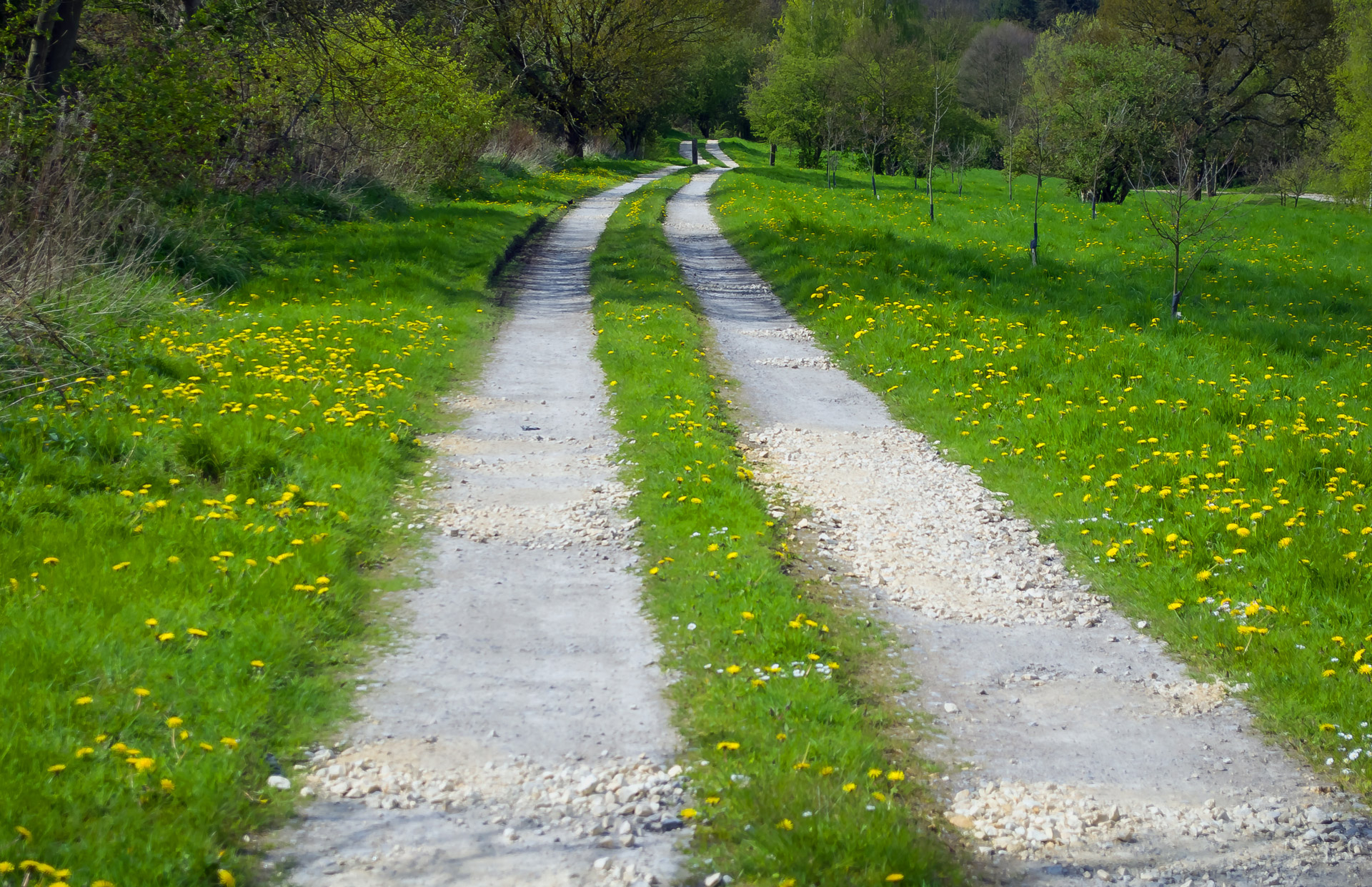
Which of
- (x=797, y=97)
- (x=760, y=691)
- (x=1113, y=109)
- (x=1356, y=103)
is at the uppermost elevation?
(x=797, y=97)

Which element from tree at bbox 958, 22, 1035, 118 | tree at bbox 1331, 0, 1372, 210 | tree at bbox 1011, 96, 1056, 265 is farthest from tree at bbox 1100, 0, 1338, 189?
tree at bbox 958, 22, 1035, 118

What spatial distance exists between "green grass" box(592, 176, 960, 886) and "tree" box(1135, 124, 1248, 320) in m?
9.81

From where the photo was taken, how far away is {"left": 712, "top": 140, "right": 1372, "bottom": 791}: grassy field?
525 centimetres

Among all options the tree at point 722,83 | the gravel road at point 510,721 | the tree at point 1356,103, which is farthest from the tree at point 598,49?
the gravel road at point 510,721

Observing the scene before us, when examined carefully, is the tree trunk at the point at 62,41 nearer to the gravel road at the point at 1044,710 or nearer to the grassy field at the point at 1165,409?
the grassy field at the point at 1165,409

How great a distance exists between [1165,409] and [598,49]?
1390 inches

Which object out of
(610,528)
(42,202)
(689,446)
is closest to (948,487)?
(689,446)

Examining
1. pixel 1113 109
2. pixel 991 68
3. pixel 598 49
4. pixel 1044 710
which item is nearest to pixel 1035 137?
pixel 1113 109

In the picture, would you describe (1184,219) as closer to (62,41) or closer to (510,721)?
(62,41)

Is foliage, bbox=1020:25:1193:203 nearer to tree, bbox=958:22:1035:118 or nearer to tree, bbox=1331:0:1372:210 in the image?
tree, bbox=1331:0:1372:210

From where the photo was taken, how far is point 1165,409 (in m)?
9.02

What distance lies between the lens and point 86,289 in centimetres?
1001

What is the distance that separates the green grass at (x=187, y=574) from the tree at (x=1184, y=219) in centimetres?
1122

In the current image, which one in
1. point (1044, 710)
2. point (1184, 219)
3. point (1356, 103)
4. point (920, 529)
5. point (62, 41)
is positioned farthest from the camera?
point (1356, 103)
